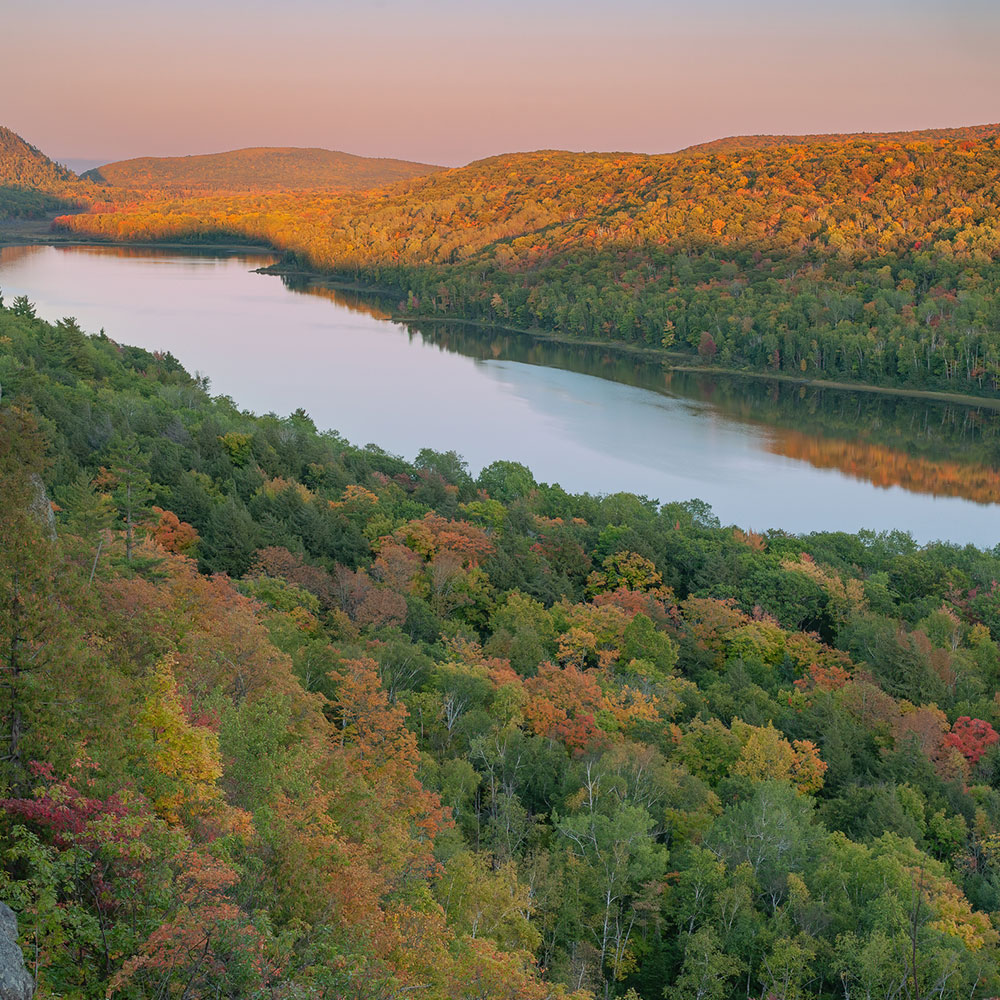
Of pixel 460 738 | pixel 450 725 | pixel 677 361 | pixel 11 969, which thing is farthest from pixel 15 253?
pixel 11 969

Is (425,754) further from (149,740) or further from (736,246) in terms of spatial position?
(736,246)

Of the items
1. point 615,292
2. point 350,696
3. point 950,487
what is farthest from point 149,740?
point 615,292

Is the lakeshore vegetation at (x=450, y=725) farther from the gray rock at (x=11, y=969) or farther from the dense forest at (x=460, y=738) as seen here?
the gray rock at (x=11, y=969)

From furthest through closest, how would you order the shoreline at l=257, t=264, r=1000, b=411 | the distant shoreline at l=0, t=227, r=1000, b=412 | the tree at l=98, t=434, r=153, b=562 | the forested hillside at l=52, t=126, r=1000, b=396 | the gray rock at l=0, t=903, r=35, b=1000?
the forested hillside at l=52, t=126, r=1000, b=396 < the distant shoreline at l=0, t=227, r=1000, b=412 < the shoreline at l=257, t=264, r=1000, b=411 < the tree at l=98, t=434, r=153, b=562 < the gray rock at l=0, t=903, r=35, b=1000

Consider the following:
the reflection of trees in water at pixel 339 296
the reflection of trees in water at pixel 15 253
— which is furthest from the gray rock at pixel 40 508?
the reflection of trees in water at pixel 15 253

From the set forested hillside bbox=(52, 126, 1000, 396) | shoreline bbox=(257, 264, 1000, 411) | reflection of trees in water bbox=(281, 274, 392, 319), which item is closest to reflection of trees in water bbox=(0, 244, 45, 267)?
reflection of trees in water bbox=(281, 274, 392, 319)

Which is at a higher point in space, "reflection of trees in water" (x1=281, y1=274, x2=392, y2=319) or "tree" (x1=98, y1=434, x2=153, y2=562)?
"reflection of trees in water" (x1=281, y1=274, x2=392, y2=319)

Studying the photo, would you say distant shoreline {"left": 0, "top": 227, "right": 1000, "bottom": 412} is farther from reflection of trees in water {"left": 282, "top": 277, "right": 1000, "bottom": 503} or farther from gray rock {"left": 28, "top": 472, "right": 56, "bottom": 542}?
gray rock {"left": 28, "top": 472, "right": 56, "bottom": 542}
